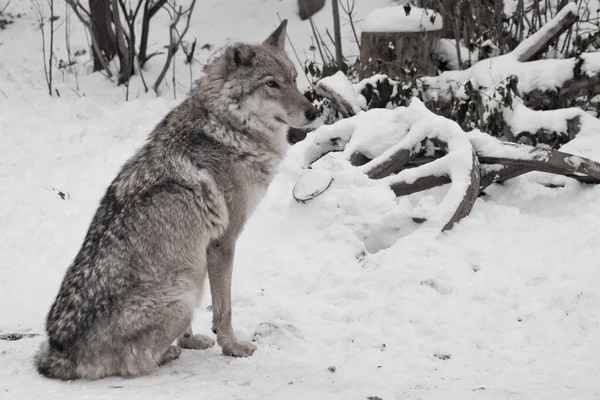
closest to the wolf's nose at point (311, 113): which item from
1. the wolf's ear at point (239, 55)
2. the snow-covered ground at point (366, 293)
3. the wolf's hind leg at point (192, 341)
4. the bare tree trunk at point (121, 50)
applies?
the wolf's ear at point (239, 55)

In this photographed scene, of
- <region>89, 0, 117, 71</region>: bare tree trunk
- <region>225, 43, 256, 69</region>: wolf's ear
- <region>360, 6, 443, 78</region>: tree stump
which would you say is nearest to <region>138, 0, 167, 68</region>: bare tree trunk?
<region>89, 0, 117, 71</region>: bare tree trunk

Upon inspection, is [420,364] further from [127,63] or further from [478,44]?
[127,63]

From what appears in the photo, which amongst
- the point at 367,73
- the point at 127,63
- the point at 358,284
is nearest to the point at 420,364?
the point at 358,284

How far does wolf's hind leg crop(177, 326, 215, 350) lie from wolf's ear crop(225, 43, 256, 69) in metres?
1.71

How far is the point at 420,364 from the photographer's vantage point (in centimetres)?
450

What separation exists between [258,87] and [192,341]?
5.48ft

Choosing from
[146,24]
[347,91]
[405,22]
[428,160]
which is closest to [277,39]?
[428,160]

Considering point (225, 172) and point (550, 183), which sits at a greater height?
point (225, 172)

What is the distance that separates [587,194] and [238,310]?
333 centimetres

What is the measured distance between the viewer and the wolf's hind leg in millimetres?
4766

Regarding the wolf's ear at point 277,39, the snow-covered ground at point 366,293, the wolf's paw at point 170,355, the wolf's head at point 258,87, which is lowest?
the snow-covered ground at point 366,293

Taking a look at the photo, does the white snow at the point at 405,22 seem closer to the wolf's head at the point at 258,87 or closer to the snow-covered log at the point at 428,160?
the snow-covered log at the point at 428,160

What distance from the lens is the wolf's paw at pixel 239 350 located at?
15.1ft

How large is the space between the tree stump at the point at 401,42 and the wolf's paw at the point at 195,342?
5208 mm
